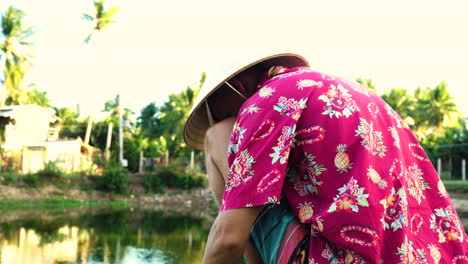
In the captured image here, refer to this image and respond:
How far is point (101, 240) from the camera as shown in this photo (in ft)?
39.1

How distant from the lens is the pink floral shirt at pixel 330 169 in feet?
3.00

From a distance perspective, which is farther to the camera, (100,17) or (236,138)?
(100,17)

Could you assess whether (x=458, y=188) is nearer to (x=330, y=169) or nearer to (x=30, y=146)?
(x=30, y=146)

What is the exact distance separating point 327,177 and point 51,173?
2396 centimetres

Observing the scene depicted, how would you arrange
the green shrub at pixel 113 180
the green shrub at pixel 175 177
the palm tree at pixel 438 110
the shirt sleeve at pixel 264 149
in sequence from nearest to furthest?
the shirt sleeve at pixel 264 149, the green shrub at pixel 113 180, the green shrub at pixel 175 177, the palm tree at pixel 438 110

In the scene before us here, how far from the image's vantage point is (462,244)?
1089mm

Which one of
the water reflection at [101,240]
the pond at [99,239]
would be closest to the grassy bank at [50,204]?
the pond at [99,239]

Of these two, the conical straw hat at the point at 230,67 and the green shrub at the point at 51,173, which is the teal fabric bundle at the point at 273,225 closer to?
the conical straw hat at the point at 230,67

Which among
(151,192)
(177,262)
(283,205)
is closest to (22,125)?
(151,192)

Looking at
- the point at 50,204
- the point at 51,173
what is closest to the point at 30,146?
the point at 51,173

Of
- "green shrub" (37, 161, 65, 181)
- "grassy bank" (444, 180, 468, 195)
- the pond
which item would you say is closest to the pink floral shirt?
the pond

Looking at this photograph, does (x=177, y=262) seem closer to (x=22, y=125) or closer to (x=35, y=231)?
(x=35, y=231)

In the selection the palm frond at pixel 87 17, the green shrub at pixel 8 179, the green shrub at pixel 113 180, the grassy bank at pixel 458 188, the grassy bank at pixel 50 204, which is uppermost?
the palm frond at pixel 87 17

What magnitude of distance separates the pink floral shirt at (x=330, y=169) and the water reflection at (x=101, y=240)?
8613mm
